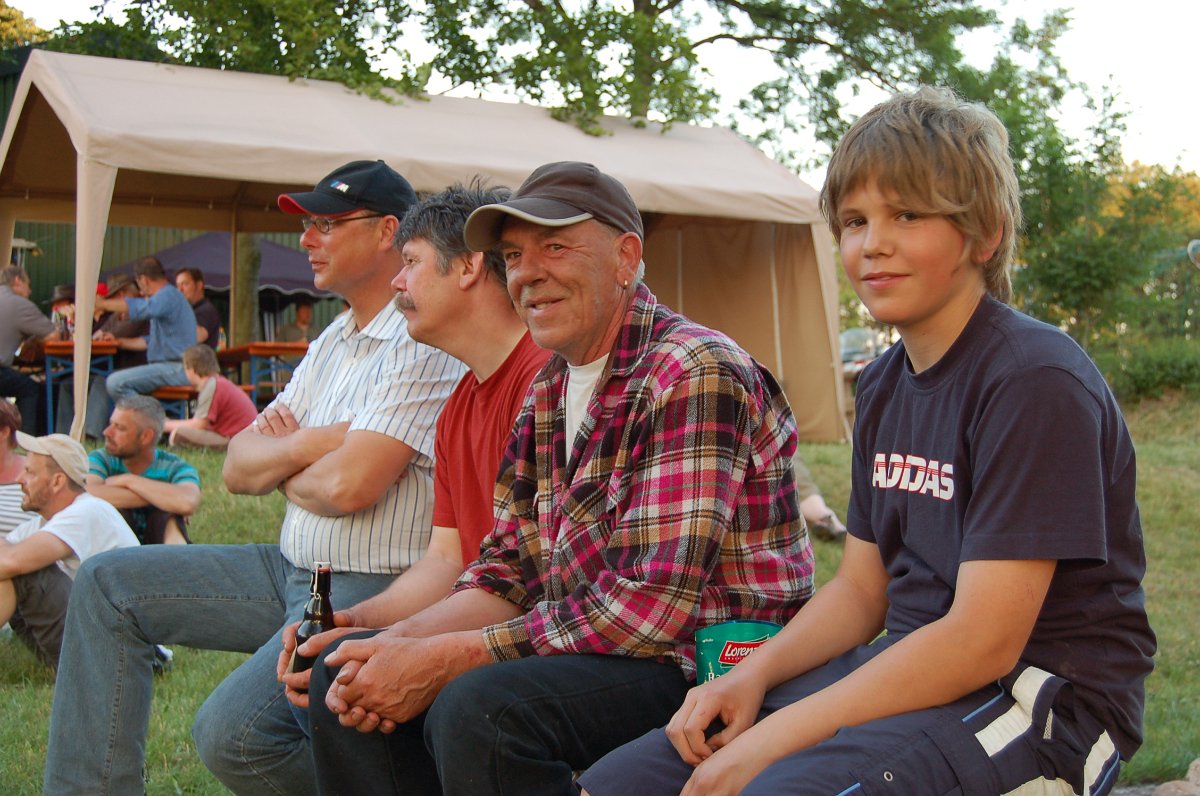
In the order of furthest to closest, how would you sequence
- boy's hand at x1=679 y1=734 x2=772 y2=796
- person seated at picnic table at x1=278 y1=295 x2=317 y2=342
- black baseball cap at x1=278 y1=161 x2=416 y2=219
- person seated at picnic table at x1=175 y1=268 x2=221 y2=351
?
1. person seated at picnic table at x1=278 y1=295 x2=317 y2=342
2. person seated at picnic table at x1=175 y1=268 x2=221 y2=351
3. black baseball cap at x1=278 y1=161 x2=416 y2=219
4. boy's hand at x1=679 y1=734 x2=772 y2=796

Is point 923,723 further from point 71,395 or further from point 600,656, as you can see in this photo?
point 71,395

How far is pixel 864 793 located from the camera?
180 centimetres

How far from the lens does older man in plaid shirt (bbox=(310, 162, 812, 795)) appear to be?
2359 mm

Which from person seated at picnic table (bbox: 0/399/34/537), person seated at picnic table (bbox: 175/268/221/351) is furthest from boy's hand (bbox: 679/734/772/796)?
person seated at picnic table (bbox: 175/268/221/351)

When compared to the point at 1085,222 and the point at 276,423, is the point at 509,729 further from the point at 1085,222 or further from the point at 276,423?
the point at 1085,222

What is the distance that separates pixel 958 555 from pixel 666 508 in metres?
0.60

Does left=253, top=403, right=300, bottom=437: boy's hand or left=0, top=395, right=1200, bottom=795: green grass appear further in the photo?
left=0, top=395, right=1200, bottom=795: green grass

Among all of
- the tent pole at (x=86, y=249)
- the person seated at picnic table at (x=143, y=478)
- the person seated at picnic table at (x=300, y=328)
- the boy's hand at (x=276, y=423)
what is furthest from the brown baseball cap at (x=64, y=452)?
the person seated at picnic table at (x=300, y=328)

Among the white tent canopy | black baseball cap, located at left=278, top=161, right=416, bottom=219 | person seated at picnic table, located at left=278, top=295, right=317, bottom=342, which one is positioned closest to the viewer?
black baseball cap, located at left=278, top=161, right=416, bottom=219

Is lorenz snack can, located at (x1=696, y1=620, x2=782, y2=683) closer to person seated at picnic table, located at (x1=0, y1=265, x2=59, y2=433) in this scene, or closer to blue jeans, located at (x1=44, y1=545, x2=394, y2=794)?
blue jeans, located at (x1=44, y1=545, x2=394, y2=794)

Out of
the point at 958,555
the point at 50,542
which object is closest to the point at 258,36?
the point at 50,542

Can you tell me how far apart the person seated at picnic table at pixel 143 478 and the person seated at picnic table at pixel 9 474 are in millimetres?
346

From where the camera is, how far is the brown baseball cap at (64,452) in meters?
5.55

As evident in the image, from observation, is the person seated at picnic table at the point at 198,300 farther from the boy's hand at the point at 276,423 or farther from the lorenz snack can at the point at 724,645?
the lorenz snack can at the point at 724,645
